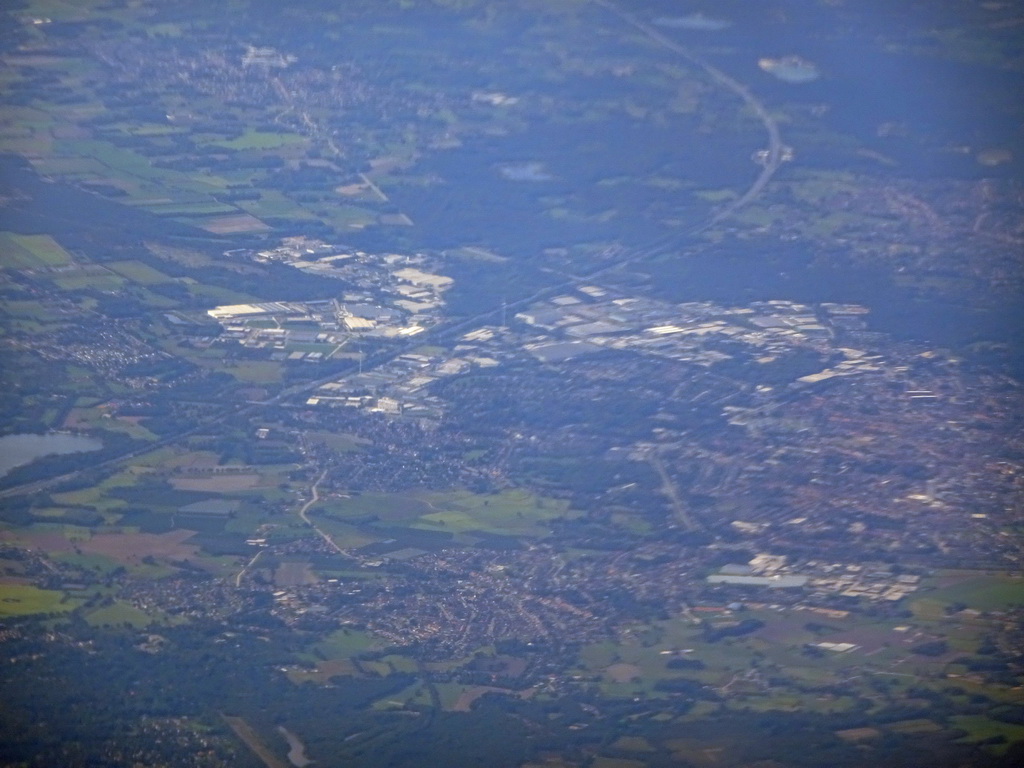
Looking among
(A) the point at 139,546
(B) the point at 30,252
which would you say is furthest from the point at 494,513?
(B) the point at 30,252

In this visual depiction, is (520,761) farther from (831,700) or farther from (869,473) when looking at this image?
(869,473)

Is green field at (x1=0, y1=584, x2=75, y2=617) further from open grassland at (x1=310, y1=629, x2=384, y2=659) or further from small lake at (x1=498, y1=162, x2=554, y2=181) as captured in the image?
small lake at (x1=498, y1=162, x2=554, y2=181)

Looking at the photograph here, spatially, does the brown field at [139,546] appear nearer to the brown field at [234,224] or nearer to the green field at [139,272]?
the green field at [139,272]

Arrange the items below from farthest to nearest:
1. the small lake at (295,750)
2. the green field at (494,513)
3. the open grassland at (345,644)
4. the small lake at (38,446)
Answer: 1. the small lake at (38,446)
2. the green field at (494,513)
3. the open grassland at (345,644)
4. the small lake at (295,750)

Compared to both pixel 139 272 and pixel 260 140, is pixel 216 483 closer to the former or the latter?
pixel 139 272

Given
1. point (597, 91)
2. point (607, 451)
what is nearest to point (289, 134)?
point (597, 91)

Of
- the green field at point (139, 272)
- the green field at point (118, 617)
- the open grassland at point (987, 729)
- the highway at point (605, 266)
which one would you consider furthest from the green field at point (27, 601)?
the open grassland at point (987, 729)
